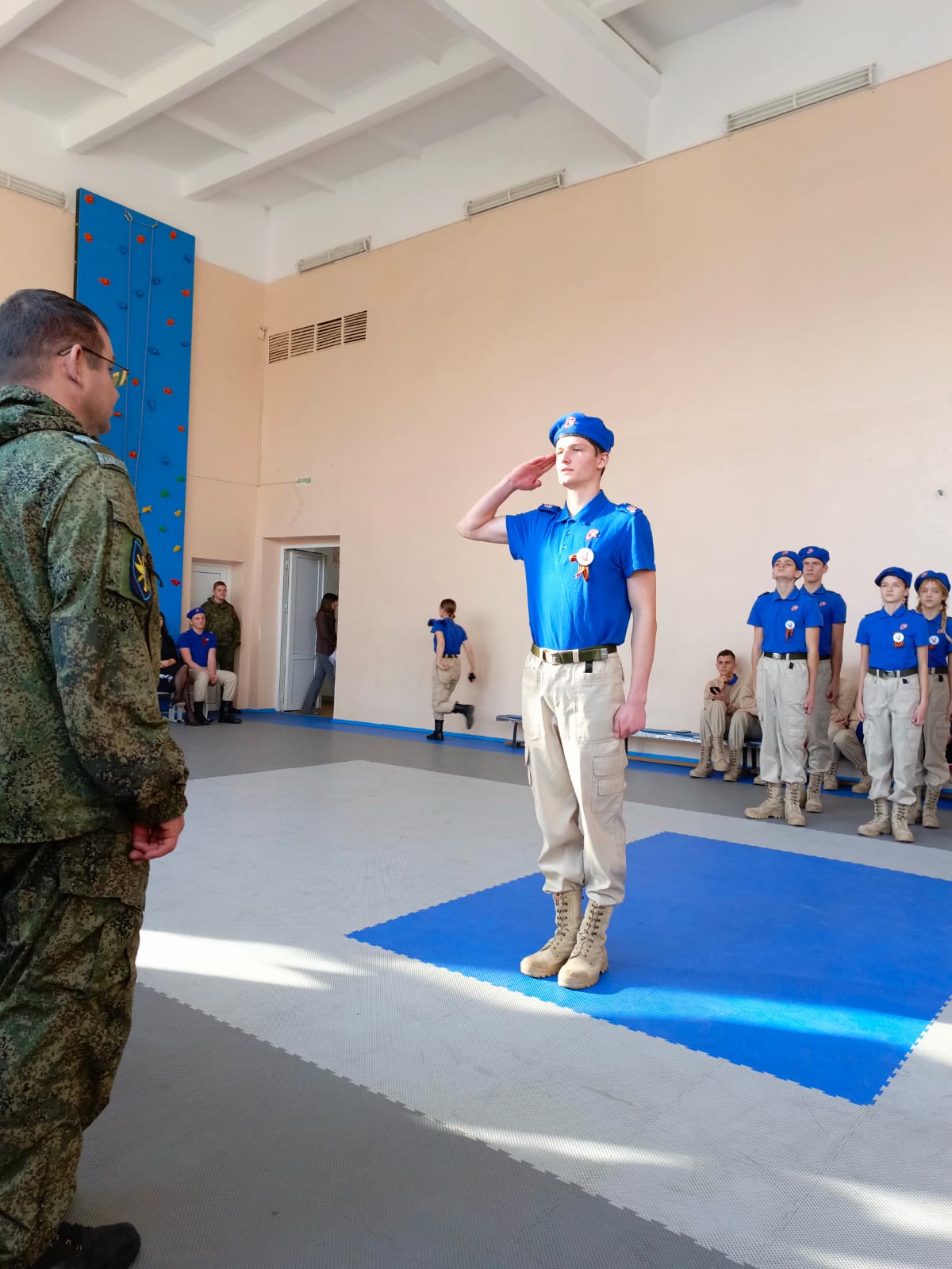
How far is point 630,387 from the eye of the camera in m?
8.67

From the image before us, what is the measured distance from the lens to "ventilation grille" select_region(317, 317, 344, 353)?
1135 centimetres

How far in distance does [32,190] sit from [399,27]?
178 inches

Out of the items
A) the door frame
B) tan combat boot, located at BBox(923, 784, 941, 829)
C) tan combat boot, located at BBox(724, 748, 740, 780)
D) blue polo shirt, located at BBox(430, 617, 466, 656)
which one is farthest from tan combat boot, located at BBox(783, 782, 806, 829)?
the door frame

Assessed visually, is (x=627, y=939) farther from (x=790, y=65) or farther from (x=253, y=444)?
(x=253, y=444)

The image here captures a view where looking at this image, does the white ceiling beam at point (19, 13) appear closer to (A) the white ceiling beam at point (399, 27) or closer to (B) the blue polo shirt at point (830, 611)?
(A) the white ceiling beam at point (399, 27)

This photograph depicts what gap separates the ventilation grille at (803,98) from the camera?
7.38 metres

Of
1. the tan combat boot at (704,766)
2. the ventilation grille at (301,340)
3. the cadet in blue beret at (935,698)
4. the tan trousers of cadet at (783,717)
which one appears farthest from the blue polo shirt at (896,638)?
the ventilation grille at (301,340)

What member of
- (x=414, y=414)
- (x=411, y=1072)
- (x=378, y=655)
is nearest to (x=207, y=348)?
(x=414, y=414)

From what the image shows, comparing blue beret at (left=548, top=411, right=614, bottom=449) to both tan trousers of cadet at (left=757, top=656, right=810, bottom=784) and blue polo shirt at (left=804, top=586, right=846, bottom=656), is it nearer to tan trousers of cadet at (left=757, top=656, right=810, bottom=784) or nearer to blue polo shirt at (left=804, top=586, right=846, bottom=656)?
tan trousers of cadet at (left=757, top=656, right=810, bottom=784)

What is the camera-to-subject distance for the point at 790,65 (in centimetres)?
778

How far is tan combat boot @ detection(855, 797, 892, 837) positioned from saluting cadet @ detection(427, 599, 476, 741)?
480 cm

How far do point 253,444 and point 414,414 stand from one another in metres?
2.83

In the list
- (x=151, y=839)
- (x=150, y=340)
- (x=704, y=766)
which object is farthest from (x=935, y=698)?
(x=150, y=340)

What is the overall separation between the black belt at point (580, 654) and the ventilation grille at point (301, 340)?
9763mm
